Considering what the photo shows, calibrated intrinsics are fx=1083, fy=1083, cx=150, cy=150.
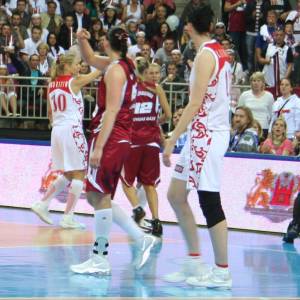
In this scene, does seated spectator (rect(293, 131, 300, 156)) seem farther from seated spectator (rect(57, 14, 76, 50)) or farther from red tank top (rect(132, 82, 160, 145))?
seated spectator (rect(57, 14, 76, 50))

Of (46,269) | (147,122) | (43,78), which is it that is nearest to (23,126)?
(43,78)

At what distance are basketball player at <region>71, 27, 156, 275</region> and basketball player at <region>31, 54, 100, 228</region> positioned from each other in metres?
3.59

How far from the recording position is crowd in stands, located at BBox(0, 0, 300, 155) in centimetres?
1877

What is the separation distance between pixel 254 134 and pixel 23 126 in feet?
22.7

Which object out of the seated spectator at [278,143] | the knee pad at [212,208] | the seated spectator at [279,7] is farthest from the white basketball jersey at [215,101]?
the seated spectator at [279,7]

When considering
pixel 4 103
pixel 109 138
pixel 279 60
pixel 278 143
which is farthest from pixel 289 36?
pixel 109 138

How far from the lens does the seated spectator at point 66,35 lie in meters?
21.8

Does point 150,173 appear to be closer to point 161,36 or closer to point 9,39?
point 161,36

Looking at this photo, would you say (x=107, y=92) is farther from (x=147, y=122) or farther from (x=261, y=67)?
(x=261, y=67)

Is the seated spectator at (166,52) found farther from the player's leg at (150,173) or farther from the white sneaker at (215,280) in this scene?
the white sneaker at (215,280)

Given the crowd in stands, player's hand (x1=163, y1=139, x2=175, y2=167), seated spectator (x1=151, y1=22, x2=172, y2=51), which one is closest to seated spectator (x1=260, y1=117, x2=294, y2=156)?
the crowd in stands

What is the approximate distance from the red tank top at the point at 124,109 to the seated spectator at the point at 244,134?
4.88 m

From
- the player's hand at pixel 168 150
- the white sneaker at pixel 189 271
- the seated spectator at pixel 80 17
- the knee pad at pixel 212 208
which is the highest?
the player's hand at pixel 168 150

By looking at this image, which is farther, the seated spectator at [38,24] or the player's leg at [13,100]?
the seated spectator at [38,24]
